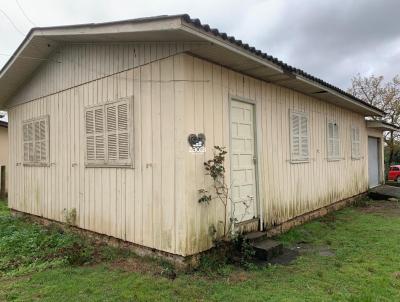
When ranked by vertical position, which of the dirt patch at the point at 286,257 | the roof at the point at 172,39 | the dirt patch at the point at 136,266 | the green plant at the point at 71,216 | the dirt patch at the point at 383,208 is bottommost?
the dirt patch at the point at 383,208

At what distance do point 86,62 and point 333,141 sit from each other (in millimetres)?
6858

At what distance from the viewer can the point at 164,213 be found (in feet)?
15.1

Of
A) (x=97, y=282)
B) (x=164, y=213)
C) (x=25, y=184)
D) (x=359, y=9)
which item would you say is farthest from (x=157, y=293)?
(x=359, y=9)

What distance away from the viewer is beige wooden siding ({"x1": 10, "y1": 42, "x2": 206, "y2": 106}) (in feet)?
15.7

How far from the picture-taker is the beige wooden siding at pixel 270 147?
455 centimetres

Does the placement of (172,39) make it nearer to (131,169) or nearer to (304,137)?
(131,169)

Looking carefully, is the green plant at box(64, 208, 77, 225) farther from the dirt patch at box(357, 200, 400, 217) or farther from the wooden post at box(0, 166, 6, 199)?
the wooden post at box(0, 166, 6, 199)

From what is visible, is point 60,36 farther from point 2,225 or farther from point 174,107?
point 2,225

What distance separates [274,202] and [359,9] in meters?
6.48

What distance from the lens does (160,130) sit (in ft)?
15.3

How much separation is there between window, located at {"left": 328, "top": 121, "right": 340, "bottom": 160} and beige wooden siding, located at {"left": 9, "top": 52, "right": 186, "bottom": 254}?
588cm

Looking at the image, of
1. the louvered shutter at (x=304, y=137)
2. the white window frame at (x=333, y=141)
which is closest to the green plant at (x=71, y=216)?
the louvered shutter at (x=304, y=137)

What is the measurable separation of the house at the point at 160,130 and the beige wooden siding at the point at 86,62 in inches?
1.0

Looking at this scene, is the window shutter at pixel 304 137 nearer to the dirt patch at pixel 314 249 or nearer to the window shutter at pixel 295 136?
the window shutter at pixel 295 136
